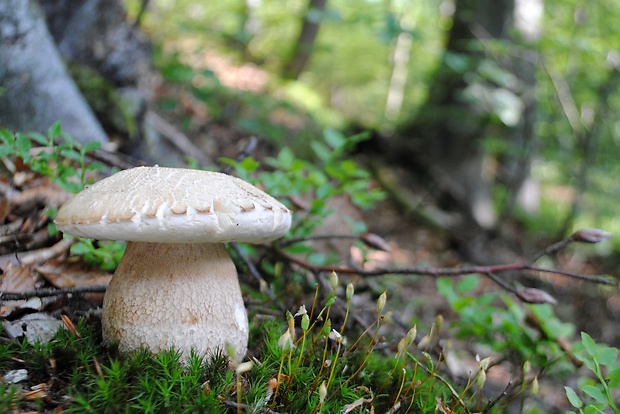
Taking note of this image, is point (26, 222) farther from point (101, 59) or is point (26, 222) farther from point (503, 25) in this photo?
point (503, 25)

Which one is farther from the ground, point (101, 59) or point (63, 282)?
point (101, 59)

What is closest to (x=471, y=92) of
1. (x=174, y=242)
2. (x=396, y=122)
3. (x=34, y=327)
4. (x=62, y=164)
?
(x=396, y=122)

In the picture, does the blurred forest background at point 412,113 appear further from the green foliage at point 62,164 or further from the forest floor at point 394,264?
the green foliage at point 62,164

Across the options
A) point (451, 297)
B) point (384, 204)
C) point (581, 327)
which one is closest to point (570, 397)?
point (451, 297)

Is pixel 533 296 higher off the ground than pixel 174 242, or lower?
lower

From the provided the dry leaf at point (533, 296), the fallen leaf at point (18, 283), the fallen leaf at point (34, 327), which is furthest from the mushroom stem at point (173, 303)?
the dry leaf at point (533, 296)

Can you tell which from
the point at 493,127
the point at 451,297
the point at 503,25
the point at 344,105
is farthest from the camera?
the point at 344,105

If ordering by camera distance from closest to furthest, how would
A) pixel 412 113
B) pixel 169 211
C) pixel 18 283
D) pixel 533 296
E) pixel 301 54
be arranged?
pixel 169 211 → pixel 18 283 → pixel 533 296 → pixel 412 113 → pixel 301 54

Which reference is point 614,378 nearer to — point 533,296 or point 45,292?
point 533,296
